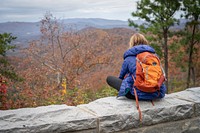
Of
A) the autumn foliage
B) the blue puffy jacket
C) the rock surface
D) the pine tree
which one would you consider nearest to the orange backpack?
the blue puffy jacket

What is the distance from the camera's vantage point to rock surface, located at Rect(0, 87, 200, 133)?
2.47m

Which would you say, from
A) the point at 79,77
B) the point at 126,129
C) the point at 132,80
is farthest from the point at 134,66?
the point at 79,77

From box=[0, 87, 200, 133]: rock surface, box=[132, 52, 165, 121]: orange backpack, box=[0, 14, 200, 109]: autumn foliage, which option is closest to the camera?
box=[0, 87, 200, 133]: rock surface

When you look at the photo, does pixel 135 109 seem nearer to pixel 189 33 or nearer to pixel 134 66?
pixel 134 66

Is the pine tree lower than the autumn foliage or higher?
higher

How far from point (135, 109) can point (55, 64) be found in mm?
13107

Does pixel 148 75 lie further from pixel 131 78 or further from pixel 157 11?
pixel 157 11

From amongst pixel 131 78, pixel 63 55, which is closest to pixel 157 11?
pixel 63 55

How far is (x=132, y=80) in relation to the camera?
314cm

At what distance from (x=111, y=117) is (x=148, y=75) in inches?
27.5

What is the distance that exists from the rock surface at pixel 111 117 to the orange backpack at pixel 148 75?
0.20m

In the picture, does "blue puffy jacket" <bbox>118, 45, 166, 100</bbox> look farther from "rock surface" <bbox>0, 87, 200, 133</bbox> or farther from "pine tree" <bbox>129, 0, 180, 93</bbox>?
"pine tree" <bbox>129, 0, 180, 93</bbox>

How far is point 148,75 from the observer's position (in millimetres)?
3033

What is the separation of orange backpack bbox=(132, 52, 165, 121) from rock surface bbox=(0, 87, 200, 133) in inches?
7.7
